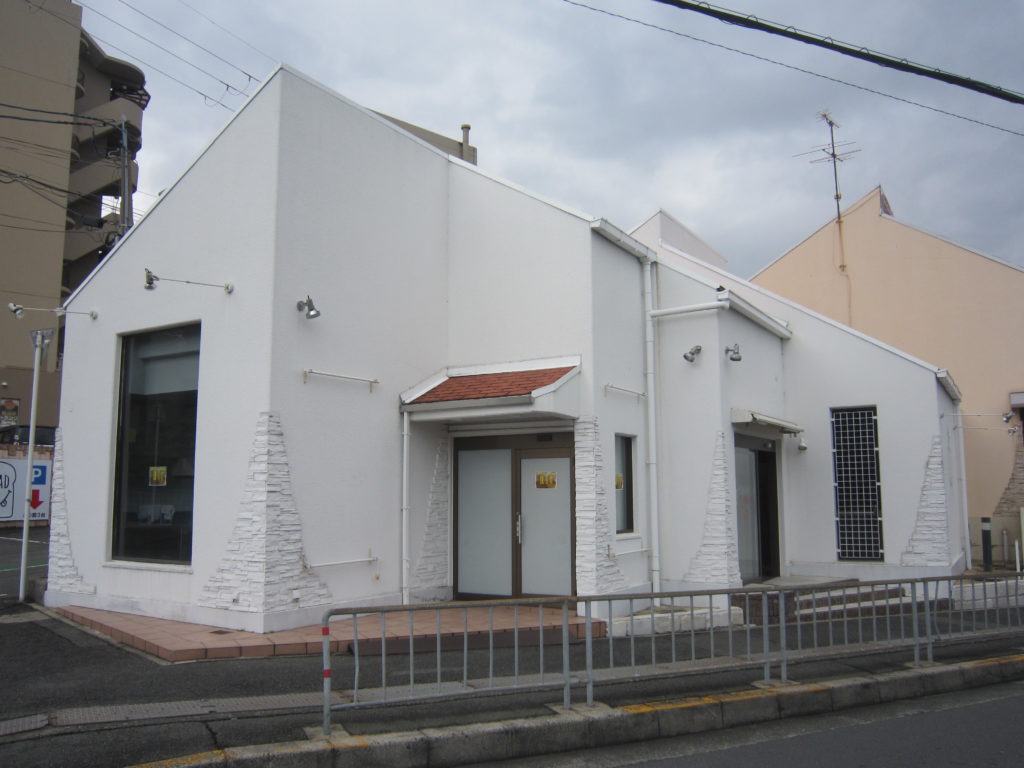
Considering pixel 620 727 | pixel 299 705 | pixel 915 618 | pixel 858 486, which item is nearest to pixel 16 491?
pixel 299 705

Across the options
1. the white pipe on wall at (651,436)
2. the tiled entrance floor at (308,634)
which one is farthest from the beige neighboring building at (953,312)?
the tiled entrance floor at (308,634)

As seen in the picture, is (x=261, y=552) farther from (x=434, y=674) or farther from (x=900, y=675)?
(x=900, y=675)

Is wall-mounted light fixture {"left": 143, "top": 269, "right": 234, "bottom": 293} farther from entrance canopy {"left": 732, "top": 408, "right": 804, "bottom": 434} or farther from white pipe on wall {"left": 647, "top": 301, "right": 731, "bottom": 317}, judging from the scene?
entrance canopy {"left": 732, "top": 408, "right": 804, "bottom": 434}

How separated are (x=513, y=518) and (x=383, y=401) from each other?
2436 mm

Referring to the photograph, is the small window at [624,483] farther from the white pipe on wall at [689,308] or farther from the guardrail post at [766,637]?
the guardrail post at [766,637]

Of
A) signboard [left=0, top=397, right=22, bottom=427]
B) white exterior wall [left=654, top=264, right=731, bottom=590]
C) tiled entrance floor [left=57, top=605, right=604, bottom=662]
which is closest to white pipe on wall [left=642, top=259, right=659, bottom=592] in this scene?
white exterior wall [left=654, top=264, right=731, bottom=590]

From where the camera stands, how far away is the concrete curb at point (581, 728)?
550 cm

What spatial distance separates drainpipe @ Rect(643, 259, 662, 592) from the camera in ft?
38.9

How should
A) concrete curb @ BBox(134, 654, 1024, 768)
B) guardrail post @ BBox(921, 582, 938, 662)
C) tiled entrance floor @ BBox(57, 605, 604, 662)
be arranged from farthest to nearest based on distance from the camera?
guardrail post @ BBox(921, 582, 938, 662) → tiled entrance floor @ BBox(57, 605, 604, 662) → concrete curb @ BBox(134, 654, 1024, 768)

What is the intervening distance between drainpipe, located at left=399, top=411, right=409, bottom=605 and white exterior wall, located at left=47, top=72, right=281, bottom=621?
2.27 meters

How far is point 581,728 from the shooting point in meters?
6.39

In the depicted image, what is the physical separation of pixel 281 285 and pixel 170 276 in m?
2.06

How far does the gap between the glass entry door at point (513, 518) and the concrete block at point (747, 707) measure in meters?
3.90

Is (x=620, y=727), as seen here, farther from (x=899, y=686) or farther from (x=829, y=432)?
(x=829, y=432)
